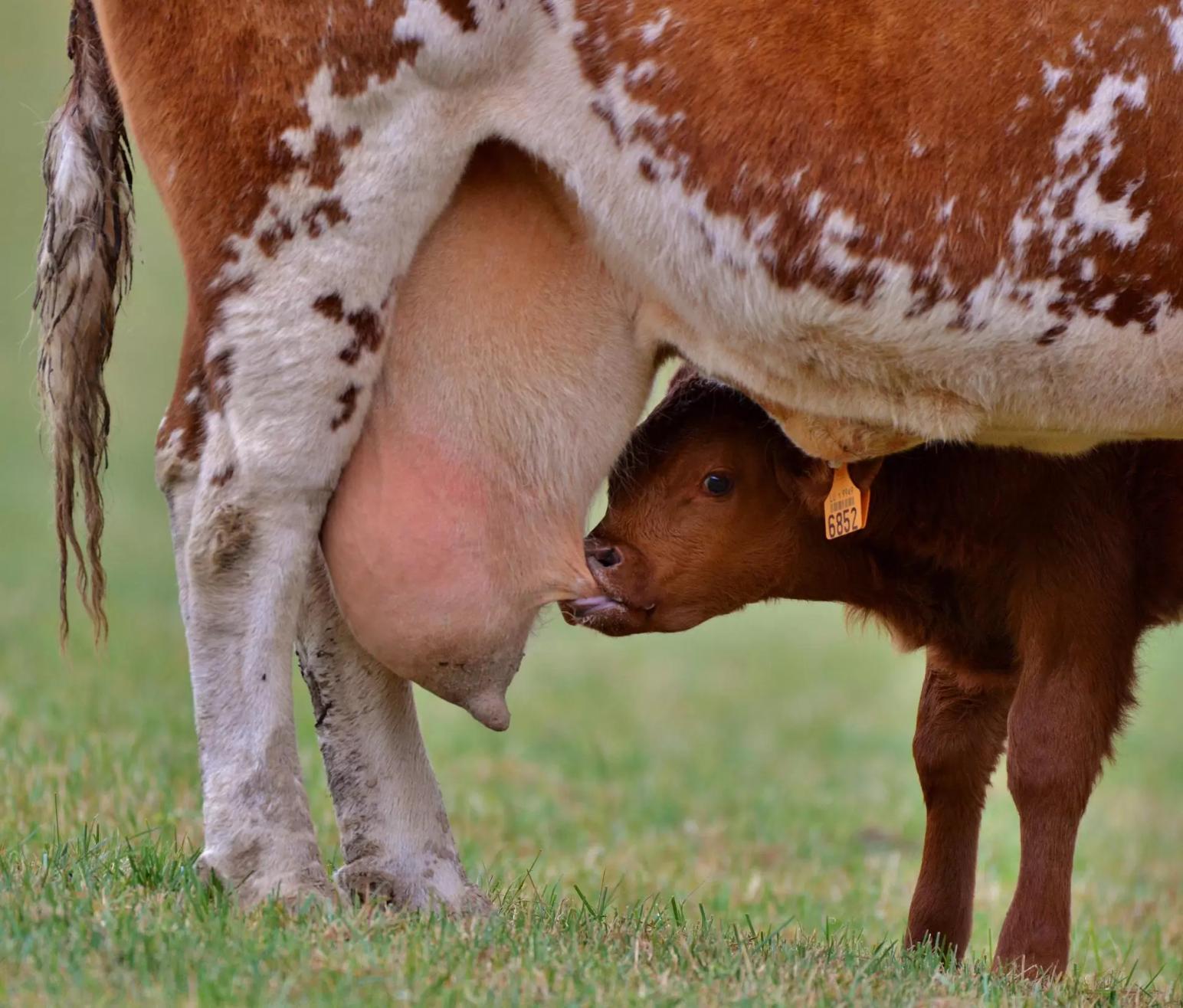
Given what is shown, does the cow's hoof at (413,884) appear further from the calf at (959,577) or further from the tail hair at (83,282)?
the tail hair at (83,282)

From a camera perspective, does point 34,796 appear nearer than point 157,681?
Yes

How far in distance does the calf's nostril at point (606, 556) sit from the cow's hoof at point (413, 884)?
91cm

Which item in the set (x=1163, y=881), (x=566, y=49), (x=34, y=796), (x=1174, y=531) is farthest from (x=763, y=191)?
(x=1163, y=881)

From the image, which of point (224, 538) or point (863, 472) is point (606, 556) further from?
point (224, 538)

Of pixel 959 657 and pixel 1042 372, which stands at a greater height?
pixel 1042 372

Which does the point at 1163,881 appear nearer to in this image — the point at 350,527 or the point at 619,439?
the point at 619,439

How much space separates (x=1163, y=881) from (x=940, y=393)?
3.77 meters

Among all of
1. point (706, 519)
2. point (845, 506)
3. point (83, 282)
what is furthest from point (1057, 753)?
point (83, 282)

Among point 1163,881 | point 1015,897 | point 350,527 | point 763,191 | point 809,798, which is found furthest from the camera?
point 809,798

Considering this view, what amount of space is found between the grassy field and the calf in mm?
379

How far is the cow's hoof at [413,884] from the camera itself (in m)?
4.16

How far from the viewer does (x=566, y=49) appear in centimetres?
375

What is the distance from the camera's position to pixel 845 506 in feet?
14.7

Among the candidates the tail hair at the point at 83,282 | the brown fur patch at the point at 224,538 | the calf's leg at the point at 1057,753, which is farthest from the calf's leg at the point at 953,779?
the tail hair at the point at 83,282
